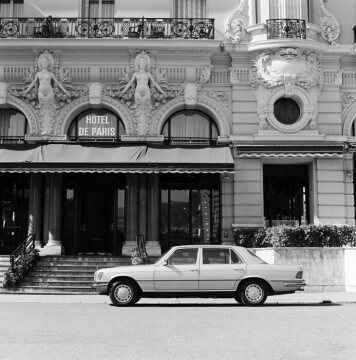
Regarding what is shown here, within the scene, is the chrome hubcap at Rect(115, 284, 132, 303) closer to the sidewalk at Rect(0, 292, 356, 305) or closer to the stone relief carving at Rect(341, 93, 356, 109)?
the sidewalk at Rect(0, 292, 356, 305)

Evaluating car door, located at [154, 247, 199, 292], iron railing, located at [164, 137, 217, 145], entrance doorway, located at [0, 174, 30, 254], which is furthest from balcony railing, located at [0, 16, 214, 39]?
car door, located at [154, 247, 199, 292]

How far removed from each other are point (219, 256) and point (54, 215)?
8868 millimetres

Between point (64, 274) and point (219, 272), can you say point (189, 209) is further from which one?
point (219, 272)

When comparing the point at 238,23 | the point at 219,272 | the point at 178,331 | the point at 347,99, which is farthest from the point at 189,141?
the point at 178,331

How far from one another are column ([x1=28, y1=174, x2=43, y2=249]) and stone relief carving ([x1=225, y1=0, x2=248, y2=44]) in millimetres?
9166

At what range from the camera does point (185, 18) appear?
2080 cm

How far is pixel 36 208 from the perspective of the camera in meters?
20.3

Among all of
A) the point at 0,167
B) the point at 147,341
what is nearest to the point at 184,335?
the point at 147,341

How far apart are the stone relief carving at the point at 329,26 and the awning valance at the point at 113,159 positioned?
20.4 feet

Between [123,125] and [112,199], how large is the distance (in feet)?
9.56

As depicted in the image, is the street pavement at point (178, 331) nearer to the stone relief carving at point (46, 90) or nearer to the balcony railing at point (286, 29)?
the stone relief carving at point (46, 90)

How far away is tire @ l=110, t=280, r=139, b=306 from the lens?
12938 millimetres

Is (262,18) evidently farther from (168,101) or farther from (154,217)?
(154,217)

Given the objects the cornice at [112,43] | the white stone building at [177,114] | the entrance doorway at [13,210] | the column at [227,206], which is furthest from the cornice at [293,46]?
the entrance doorway at [13,210]
